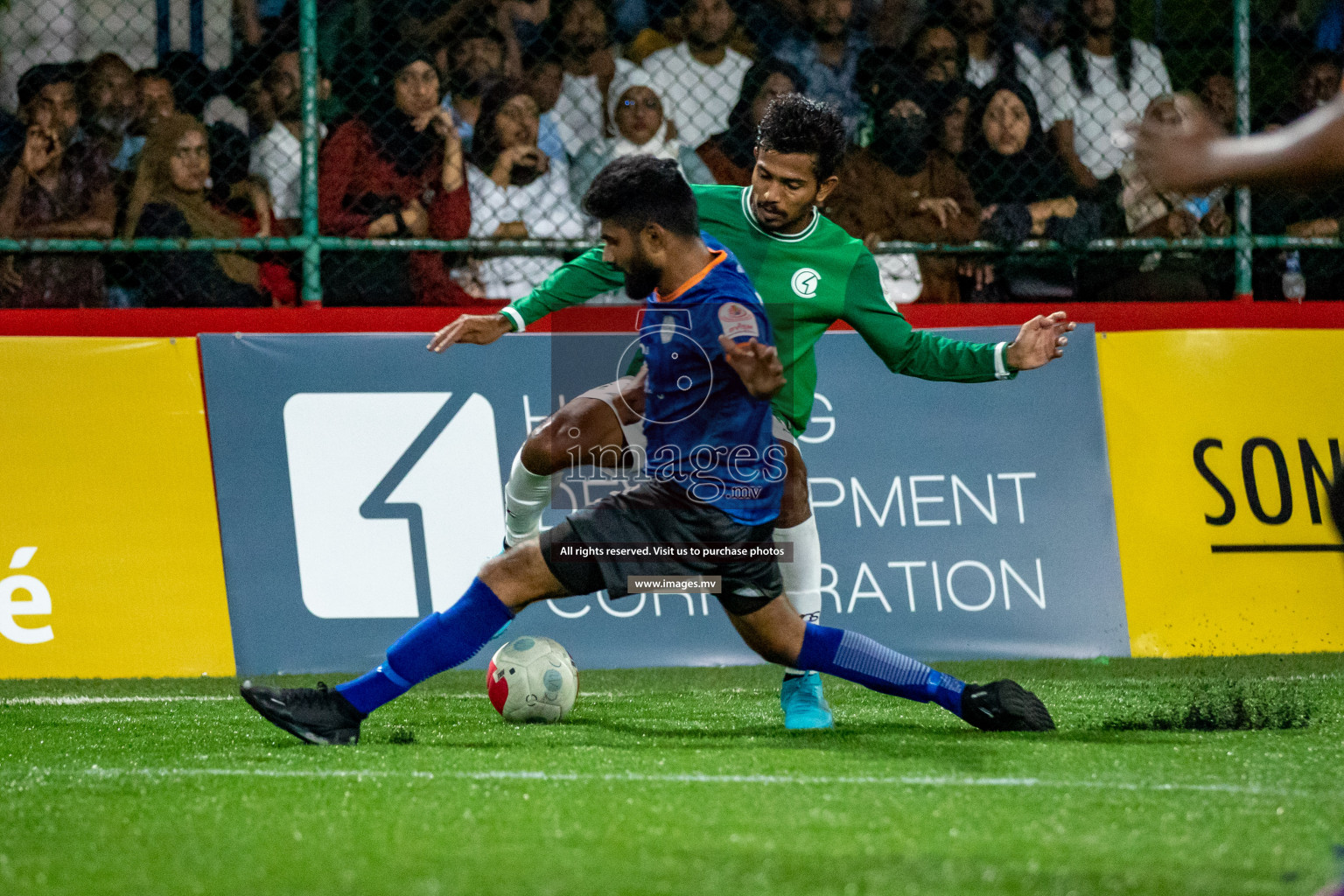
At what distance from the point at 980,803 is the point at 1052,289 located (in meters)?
4.37

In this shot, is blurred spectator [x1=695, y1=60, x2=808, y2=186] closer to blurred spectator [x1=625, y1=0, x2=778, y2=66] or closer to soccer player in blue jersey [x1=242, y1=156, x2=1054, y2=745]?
blurred spectator [x1=625, y1=0, x2=778, y2=66]

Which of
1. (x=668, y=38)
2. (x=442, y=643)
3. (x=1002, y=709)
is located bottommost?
(x=1002, y=709)

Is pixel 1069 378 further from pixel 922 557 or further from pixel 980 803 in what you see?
pixel 980 803

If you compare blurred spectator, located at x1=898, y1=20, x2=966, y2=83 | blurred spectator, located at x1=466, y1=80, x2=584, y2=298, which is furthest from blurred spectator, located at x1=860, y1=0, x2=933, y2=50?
blurred spectator, located at x1=466, y1=80, x2=584, y2=298

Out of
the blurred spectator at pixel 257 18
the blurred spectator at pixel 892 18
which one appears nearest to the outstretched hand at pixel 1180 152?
the blurred spectator at pixel 892 18

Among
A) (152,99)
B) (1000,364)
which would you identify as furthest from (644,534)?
(152,99)

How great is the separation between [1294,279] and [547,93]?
385 cm

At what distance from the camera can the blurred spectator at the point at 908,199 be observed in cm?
718

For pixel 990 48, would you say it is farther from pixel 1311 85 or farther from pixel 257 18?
pixel 257 18

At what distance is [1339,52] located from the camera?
25.2 ft

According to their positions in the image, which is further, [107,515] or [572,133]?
[572,133]

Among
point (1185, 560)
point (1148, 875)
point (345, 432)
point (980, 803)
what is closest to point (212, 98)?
point (345, 432)

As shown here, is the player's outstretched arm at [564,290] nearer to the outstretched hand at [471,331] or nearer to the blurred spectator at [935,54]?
the outstretched hand at [471,331]

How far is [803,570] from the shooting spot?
4961 millimetres
